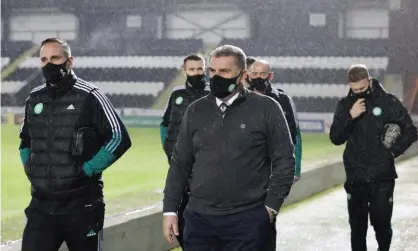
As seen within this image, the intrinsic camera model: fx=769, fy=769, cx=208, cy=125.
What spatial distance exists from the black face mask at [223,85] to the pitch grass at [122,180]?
358 cm

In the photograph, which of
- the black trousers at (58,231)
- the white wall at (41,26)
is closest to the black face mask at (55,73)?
the black trousers at (58,231)

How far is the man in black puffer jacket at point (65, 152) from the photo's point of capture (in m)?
4.21

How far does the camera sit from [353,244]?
19.5ft

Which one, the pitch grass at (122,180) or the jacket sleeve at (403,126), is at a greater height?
the jacket sleeve at (403,126)

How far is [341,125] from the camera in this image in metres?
5.83

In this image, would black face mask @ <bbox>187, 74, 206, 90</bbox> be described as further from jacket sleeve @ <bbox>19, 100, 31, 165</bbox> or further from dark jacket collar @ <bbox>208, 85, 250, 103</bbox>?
dark jacket collar @ <bbox>208, 85, 250, 103</bbox>

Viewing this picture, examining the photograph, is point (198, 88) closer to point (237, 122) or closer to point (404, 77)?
point (237, 122)

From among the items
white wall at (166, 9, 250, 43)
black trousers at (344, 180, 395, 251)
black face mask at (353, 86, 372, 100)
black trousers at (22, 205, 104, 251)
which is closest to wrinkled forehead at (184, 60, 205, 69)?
black face mask at (353, 86, 372, 100)

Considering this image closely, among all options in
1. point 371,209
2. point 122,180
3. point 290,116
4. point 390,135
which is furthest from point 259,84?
point 122,180

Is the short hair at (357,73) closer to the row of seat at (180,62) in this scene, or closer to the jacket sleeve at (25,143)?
the jacket sleeve at (25,143)

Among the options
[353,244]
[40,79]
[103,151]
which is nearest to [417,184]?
[353,244]

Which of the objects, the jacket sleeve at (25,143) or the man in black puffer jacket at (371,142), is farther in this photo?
the man in black puffer jacket at (371,142)

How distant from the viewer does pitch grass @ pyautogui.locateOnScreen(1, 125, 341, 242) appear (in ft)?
29.0

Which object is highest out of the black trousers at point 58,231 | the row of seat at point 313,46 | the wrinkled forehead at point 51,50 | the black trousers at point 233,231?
the wrinkled forehead at point 51,50
